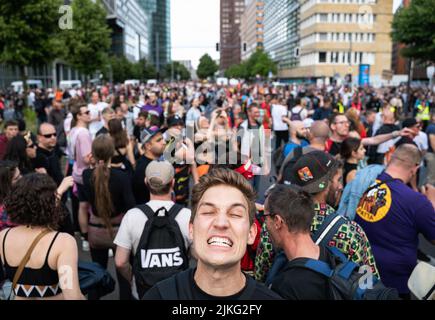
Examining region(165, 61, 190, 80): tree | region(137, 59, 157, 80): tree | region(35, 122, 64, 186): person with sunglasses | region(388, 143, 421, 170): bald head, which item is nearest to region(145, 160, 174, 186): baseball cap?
region(388, 143, 421, 170): bald head

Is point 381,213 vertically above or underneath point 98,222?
above

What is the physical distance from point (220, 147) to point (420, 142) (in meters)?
4.44

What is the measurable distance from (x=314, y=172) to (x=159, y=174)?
1.21m

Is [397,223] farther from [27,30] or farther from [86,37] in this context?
[86,37]

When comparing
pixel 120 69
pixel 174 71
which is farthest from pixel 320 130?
pixel 174 71

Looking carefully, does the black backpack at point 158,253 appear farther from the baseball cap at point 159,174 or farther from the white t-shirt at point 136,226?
the baseball cap at point 159,174

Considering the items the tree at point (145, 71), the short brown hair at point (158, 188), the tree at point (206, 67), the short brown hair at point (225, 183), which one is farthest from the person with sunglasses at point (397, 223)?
the tree at point (206, 67)

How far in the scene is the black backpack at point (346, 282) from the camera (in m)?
2.05

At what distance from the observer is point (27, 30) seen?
19.8 m

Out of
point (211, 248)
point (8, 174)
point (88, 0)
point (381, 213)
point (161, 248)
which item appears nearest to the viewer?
point (211, 248)
